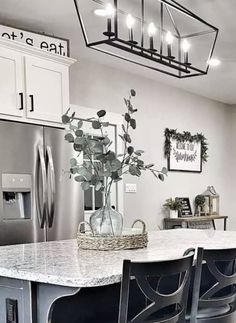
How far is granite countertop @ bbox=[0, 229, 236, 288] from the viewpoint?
1.57 meters

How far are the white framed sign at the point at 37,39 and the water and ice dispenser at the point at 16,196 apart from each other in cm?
109

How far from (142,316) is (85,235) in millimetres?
757

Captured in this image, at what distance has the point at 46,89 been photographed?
3674 millimetres

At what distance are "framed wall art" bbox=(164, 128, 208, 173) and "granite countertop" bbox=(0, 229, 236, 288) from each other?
10.9 ft

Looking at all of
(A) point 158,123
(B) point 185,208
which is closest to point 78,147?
(A) point 158,123

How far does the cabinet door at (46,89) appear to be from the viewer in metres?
3.53

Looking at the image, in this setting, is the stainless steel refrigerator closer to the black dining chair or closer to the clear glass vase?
the clear glass vase

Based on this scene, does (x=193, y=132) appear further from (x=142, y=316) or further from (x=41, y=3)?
(x=142, y=316)

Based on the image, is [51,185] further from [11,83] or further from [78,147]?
[78,147]

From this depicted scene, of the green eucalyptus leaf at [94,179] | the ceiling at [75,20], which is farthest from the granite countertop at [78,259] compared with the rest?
the ceiling at [75,20]

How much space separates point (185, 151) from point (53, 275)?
16.4 ft

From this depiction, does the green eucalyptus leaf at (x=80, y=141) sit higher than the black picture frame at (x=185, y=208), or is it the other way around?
the green eucalyptus leaf at (x=80, y=141)

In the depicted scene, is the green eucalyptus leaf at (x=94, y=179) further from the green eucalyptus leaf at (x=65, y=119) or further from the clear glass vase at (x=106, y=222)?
the green eucalyptus leaf at (x=65, y=119)

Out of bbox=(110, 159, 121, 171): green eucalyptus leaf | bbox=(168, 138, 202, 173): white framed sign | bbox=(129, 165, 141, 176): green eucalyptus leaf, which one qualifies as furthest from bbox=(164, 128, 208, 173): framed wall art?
bbox=(110, 159, 121, 171): green eucalyptus leaf
